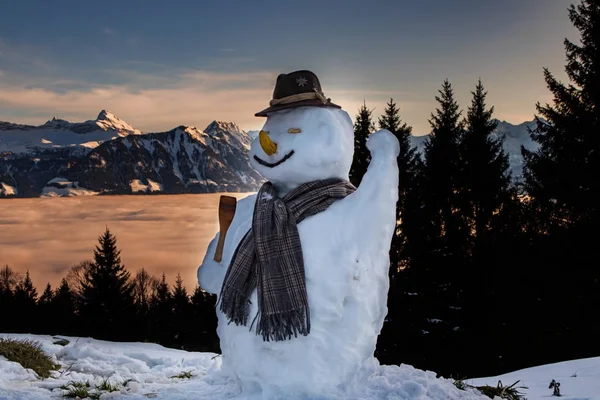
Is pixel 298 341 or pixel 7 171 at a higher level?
pixel 7 171

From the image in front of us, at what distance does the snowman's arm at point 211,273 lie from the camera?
17.1 ft

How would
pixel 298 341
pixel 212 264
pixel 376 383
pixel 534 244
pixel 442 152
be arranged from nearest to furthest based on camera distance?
pixel 298 341 → pixel 376 383 → pixel 212 264 → pixel 534 244 → pixel 442 152

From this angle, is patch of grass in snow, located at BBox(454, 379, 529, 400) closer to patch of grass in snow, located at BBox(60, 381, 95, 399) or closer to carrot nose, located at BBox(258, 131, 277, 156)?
carrot nose, located at BBox(258, 131, 277, 156)

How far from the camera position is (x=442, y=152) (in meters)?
16.5

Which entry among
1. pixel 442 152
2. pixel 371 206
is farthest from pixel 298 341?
pixel 442 152

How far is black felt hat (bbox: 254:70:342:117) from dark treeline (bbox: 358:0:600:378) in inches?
392

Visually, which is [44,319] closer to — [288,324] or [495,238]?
[495,238]

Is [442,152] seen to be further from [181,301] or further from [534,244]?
[181,301]

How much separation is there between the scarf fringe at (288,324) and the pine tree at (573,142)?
34.9 ft

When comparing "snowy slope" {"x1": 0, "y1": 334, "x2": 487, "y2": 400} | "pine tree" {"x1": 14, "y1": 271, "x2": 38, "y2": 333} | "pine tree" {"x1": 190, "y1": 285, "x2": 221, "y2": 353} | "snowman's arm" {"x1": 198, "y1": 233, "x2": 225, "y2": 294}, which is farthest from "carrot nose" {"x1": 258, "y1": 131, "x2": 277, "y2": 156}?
"pine tree" {"x1": 14, "y1": 271, "x2": 38, "y2": 333}

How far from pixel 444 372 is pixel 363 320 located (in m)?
9.48

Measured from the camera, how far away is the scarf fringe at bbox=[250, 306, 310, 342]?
422 cm

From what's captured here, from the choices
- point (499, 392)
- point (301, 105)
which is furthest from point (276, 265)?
point (499, 392)

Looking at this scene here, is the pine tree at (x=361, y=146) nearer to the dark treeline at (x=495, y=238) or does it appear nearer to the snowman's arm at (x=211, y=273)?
the dark treeline at (x=495, y=238)
